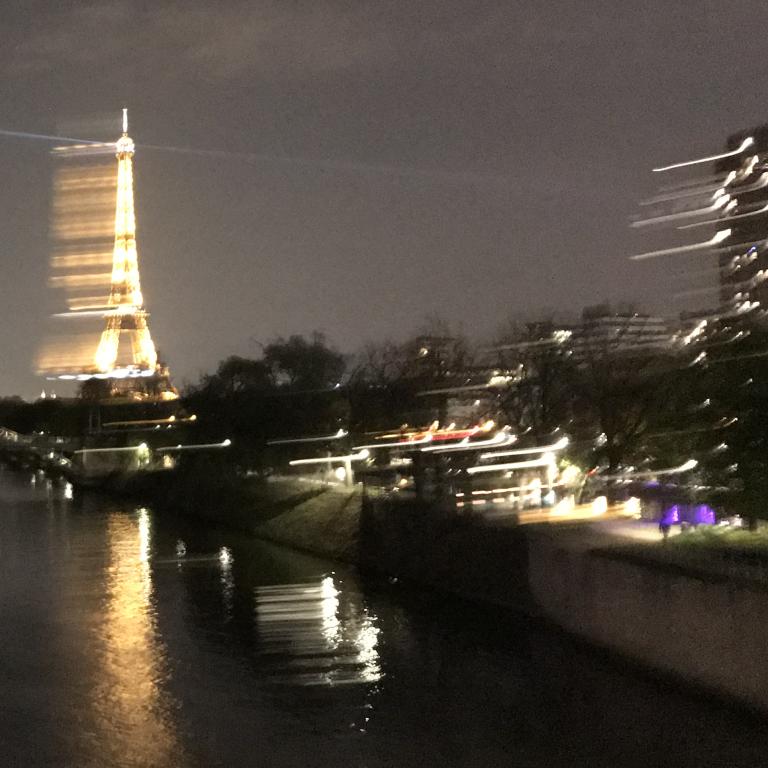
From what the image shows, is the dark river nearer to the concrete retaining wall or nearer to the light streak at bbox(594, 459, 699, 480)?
the concrete retaining wall

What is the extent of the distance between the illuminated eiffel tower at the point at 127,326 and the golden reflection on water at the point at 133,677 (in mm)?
28409

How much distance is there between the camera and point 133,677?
29.7ft

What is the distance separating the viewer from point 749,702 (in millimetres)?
7367

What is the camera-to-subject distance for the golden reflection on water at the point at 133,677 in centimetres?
707

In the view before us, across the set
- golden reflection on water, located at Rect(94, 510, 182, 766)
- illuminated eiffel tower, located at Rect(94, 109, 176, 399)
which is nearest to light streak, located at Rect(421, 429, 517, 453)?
golden reflection on water, located at Rect(94, 510, 182, 766)

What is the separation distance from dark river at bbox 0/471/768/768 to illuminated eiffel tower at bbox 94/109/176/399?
29.5 metres

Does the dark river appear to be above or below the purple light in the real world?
below

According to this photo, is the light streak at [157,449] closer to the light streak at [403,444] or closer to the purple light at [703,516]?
the light streak at [403,444]

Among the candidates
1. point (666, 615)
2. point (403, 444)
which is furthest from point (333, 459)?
point (666, 615)

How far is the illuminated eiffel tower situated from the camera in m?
42.9

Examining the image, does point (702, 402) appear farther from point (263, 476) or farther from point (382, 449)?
point (263, 476)

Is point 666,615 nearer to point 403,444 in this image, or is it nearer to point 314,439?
point 403,444

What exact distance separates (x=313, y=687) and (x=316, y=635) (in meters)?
2.11

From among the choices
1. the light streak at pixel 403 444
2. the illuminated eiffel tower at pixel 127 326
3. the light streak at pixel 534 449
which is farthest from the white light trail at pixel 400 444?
the illuminated eiffel tower at pixel 127 326
